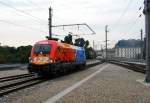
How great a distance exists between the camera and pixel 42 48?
2611 cm

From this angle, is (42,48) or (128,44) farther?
(128,44)

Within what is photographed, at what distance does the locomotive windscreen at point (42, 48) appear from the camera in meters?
25.8

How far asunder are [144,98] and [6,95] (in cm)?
554

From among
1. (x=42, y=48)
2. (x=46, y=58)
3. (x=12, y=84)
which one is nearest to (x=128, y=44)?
(x=42, y=48)

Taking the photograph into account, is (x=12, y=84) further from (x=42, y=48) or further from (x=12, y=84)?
(x=42, y=48)

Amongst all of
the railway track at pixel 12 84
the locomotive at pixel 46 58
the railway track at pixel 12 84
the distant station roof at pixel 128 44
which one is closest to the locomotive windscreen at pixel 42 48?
the locomotive at pixel 46 58

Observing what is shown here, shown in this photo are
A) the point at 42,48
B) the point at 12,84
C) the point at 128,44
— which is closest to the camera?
the point at 12,84

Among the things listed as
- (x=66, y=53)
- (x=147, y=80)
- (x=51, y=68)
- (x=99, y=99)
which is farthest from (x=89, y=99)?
(x=66, y=53)

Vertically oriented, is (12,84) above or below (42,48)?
below

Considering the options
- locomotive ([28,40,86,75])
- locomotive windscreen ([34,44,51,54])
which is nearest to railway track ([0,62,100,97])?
locomotive ([28,40,86,75])

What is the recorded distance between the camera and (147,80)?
20.9m

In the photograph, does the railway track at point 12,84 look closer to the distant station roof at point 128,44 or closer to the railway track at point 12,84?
the railway track at point 12,84

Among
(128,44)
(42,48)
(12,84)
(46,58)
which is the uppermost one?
(128,44)

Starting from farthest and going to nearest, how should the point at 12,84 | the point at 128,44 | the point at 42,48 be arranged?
the point at 128,44 < the point at 42,48 < the point at 12,84
